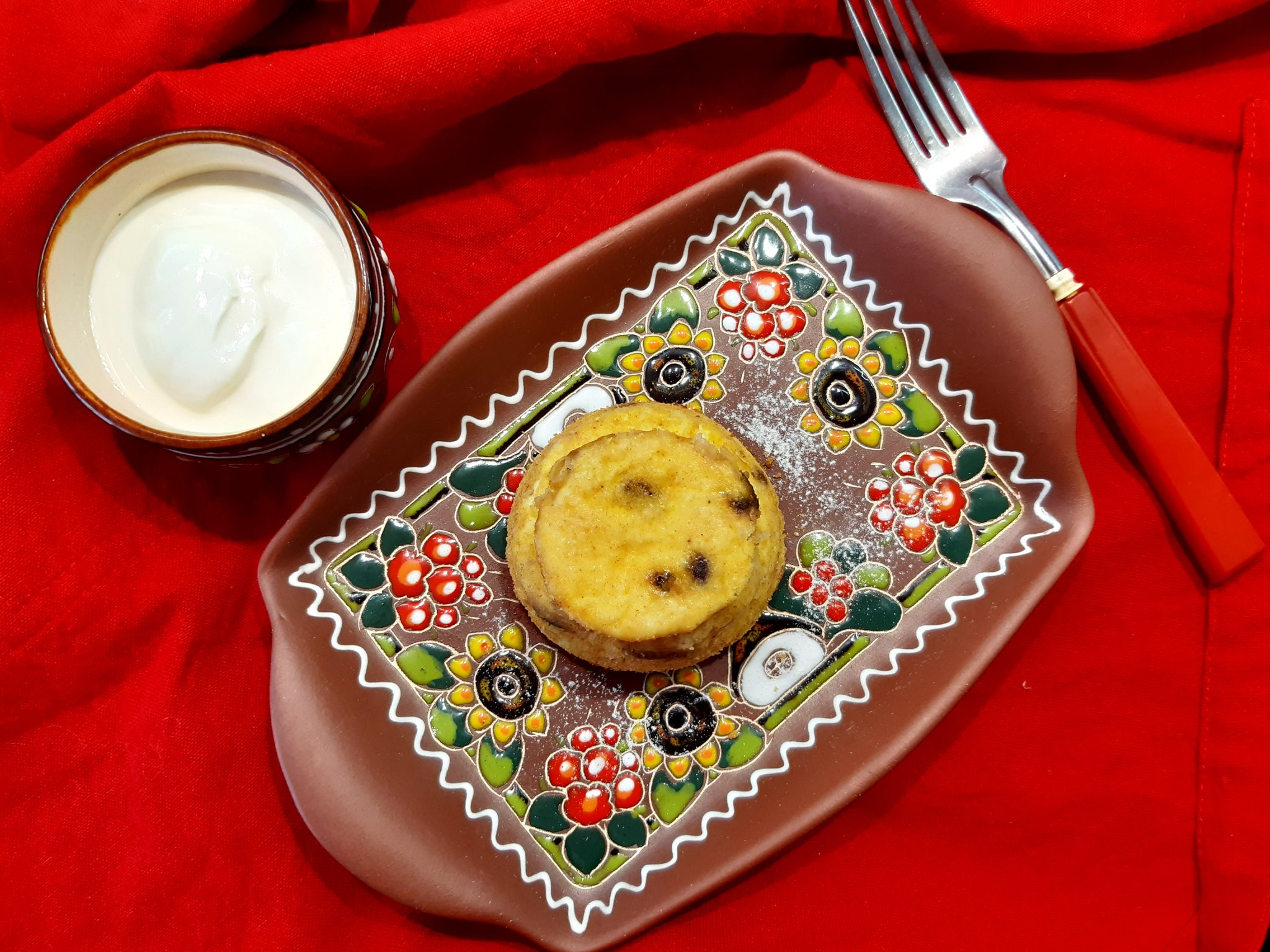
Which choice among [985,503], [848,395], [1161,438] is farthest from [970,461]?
[1161,438]

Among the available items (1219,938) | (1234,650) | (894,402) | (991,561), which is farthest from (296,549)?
(1219,938)

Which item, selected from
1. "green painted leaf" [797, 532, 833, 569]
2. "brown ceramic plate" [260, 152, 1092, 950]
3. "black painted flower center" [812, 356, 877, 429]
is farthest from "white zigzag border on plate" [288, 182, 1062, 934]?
"green painted leaf" [797, 532, 833, 569]

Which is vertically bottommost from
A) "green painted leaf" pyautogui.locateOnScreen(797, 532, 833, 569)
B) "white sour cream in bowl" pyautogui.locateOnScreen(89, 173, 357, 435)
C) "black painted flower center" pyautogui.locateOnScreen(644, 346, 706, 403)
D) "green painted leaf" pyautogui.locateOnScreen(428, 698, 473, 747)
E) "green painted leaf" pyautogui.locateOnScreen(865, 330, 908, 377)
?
"green painted leaf" pyautogui.locateOnScreen(797, 532, 833, 569)

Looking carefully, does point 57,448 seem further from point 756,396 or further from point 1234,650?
point 1234,650

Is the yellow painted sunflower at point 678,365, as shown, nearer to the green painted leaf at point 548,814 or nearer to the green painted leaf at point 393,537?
the green painted leaf at point 393,537

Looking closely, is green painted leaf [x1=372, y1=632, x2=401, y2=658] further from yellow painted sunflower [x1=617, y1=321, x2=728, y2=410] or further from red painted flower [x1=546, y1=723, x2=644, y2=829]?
yellow painted sunflower [x1=617, y1=321, x2=728, y2=410]
